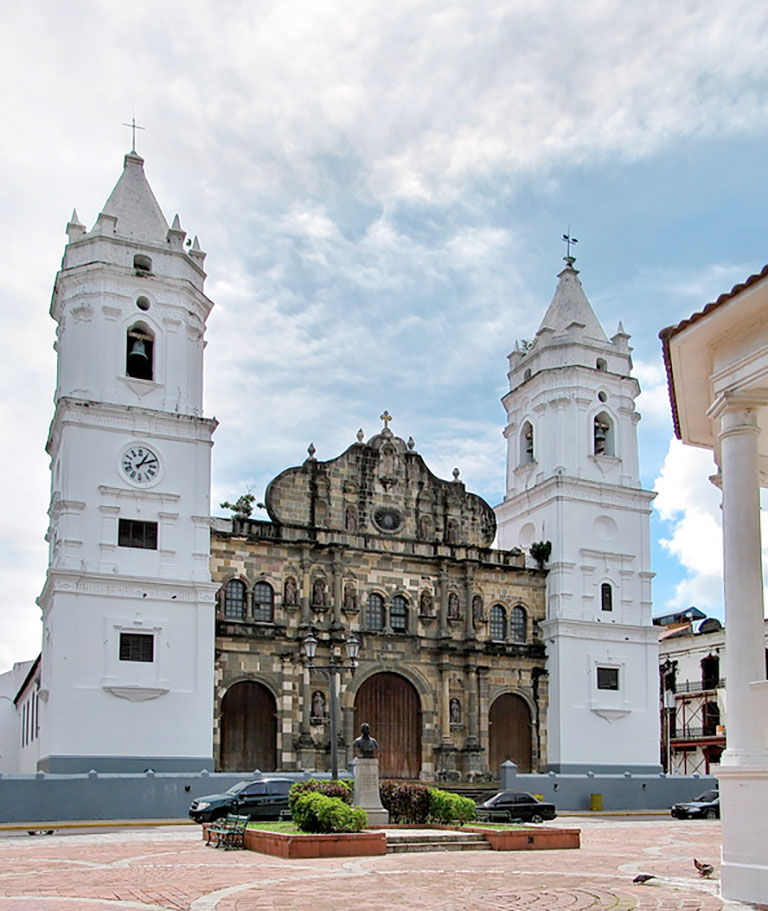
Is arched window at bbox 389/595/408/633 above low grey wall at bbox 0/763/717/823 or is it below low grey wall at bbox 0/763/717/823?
above

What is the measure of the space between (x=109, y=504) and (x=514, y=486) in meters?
18.5

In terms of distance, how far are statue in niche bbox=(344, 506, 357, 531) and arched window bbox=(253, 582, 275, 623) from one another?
394cm

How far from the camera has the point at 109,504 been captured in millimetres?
36531

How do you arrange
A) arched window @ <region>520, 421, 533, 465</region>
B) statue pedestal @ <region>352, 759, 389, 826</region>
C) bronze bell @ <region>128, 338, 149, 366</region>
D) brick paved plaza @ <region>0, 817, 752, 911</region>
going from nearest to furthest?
1. brick paved plaza @ <region>0, 817, 752, 911</region>
2. statue pedestal @ <region>352, 759, 389, 826</region>
3. bronze bell @ <region>128, 338, 149, 366</region>
4. arched window @ <region>520, 421, 533, 465</region>

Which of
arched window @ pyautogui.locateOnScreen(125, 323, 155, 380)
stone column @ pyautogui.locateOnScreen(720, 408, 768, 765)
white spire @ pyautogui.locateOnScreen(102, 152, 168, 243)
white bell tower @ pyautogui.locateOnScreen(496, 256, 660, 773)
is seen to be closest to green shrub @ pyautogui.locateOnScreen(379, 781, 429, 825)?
stone column @ pyautogui.locateOnScreen(720, 408, 768, 765)

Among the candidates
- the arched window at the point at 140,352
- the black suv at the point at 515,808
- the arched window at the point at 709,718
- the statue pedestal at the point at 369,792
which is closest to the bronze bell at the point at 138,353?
the arched window at the point at 140,352

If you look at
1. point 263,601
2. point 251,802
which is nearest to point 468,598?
point 263,601

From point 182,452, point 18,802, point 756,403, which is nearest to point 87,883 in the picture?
point 756,403

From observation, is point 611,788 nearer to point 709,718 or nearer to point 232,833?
point 709,718

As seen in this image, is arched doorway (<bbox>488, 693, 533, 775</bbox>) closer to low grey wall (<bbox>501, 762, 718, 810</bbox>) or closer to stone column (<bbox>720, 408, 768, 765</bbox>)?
low grey wall (<bbox>501, 762, 718, 810</bbox>)

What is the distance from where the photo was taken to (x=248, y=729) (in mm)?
38250

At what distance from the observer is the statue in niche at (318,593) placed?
40.2 m

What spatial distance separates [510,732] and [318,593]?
31.4 ft

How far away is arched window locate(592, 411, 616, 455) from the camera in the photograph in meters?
46.2
